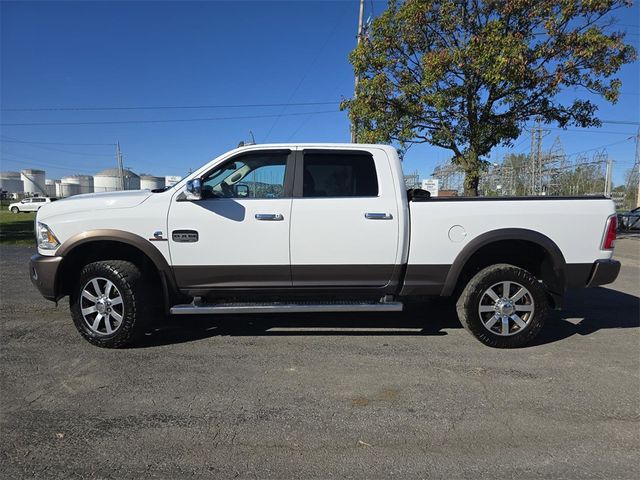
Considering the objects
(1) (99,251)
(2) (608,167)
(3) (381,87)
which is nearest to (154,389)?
(1) (99,251)

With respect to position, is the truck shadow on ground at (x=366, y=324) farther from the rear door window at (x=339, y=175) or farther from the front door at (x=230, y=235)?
the rear door window at (x=339, y=175)

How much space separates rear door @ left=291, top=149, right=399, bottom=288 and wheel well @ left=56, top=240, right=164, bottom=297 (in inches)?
60.6

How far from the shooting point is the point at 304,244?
14.7 ft

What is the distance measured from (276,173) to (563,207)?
300cm

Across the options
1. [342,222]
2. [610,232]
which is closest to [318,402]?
[342,222]

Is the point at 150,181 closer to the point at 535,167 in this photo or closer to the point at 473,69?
the point at 535,167

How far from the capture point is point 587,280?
462 centimetres

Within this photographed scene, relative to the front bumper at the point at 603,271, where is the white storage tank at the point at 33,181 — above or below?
above

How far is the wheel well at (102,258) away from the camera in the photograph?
454 centimetres

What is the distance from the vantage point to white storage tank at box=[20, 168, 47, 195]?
96438mm

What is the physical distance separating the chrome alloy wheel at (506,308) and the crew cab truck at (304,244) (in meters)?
0.01

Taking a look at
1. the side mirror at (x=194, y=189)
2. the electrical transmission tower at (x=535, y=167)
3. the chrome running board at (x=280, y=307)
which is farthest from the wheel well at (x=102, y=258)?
the electrical transmission tower at (x=535, y=167)

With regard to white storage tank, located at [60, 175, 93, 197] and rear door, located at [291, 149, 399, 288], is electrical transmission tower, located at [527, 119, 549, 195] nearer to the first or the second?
rear door, located at [291, 149, 399, 288]

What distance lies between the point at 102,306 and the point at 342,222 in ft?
8.45
